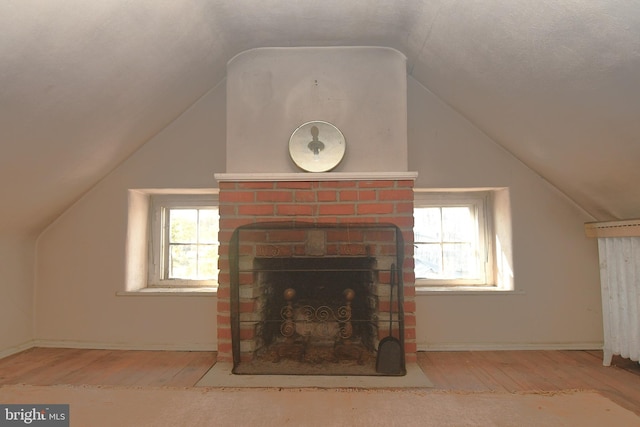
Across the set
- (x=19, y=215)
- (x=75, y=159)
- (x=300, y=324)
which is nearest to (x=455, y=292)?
(x=300, y=324)

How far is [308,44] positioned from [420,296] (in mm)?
1892

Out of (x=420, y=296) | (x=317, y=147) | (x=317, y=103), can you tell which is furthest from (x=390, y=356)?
(x=317, y=103)

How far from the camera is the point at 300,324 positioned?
8.34 feet

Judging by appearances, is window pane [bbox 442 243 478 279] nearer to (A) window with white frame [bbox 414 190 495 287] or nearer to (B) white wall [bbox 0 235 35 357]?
(A) window with white frame [bbox 414 190 495 287]

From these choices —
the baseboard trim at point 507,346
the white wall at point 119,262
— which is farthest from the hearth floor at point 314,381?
the white wall at point 119,262

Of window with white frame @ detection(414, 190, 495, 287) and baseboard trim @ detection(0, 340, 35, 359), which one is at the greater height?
window with white frame @ detection(414, 190, 495, 287)

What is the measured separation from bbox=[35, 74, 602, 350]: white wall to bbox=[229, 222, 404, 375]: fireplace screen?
549 mm

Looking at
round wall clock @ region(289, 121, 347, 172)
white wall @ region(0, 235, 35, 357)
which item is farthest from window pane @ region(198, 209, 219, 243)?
white wall @ region(0, 235, 35, 357)

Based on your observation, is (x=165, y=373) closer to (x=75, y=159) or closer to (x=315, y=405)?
(x=315, y=405)

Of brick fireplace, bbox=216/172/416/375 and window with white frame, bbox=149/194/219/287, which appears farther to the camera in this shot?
window with white frame, bbox=149/194/219/287

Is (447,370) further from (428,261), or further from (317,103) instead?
(317,103)

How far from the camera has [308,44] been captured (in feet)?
8.52

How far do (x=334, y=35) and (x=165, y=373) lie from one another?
90.3 inches

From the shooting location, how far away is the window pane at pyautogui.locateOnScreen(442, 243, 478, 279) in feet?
10.2
